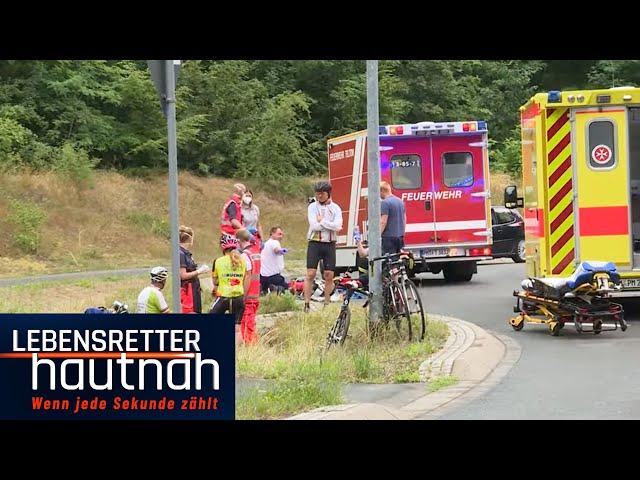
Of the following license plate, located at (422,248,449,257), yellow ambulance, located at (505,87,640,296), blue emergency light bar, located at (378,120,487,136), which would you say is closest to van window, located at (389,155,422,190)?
blue emergency light bar, located at (378,120,487,136)

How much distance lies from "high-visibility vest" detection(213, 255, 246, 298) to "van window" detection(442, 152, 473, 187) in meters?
9.01

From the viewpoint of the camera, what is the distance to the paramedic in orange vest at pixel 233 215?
14.4m

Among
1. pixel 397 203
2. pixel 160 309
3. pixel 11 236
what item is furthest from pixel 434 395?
pixel 11 236

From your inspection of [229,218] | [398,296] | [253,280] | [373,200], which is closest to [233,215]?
[229,218]

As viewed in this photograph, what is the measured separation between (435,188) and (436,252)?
1167 mm

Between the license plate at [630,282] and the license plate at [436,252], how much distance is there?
623cm

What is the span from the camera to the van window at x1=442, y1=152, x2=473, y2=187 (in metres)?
19.6

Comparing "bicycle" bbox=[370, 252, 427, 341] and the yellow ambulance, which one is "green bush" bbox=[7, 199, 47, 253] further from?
"bicycle" bbox=[370, 252, 427, 341]

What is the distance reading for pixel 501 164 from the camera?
38.3m

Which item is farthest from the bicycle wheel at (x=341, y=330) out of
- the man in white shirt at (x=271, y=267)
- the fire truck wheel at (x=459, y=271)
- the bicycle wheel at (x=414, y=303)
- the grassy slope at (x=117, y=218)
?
the grassy slope at (x=117, y=218)

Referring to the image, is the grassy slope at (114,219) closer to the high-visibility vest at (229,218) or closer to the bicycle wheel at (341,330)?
the high-visibility vest at (229,218)

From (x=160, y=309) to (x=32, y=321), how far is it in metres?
4.63

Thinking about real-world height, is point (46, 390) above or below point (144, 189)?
below
